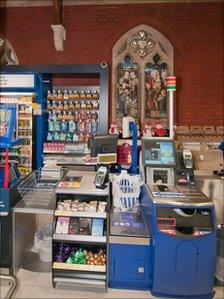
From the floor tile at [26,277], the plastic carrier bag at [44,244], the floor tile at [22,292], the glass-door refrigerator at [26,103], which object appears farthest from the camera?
the glass-door refrigerator at [26,103]

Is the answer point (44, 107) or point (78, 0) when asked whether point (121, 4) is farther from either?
point (44, 107)

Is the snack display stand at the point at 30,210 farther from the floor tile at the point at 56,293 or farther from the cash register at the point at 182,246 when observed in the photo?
the cash register at the point at 182,246

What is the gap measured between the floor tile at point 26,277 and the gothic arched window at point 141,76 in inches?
153

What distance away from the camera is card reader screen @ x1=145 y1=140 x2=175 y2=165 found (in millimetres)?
3020

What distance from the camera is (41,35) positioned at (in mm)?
6270

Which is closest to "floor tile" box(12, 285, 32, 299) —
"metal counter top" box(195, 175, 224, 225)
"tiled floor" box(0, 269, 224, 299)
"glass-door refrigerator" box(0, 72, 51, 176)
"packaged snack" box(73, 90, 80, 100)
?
"tiled floor" box(0, 269, 224, 299)

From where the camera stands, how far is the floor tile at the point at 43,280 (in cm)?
275

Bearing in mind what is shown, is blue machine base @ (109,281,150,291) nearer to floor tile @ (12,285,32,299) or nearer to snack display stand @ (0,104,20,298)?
floor tile @ (12,285,32,299)

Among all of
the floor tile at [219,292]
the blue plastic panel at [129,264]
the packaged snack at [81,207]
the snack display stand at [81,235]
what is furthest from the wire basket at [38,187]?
the floor tile at [219,292]

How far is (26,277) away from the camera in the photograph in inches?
113

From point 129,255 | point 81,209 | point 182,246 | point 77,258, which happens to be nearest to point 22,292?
point 77,258

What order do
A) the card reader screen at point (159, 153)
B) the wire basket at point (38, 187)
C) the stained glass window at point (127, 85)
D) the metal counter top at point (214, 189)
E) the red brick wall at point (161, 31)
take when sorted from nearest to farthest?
the wire basket at point (38, 187), the card reader screen at point (159, 153), the metal counter top at point (214, 189), the red brick wall at point (161, 31), the stained glass window at point (127, 85)

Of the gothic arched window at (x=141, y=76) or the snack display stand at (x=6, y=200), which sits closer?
the snack display stand at (x=6, y=200)

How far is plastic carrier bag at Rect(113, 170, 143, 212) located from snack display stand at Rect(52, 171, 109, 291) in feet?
1.30
